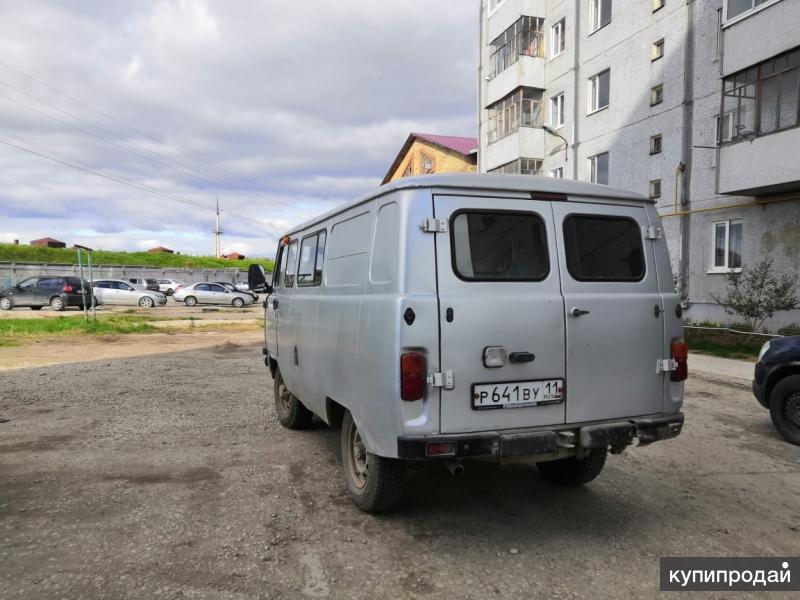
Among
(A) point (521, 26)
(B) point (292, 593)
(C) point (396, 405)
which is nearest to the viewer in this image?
(B) point (292, 593)

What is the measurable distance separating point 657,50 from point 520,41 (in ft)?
26.2

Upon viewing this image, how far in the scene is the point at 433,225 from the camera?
3.30 metres

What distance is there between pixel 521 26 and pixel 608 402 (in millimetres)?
24929

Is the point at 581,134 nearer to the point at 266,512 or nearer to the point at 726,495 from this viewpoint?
the point at 726,495

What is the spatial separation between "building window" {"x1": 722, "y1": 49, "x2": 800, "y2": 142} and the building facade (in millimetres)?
20337

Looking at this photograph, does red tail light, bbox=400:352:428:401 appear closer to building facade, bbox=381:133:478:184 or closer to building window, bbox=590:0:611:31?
building window, bbox=590:0:611:31

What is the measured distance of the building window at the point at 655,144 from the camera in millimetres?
18263

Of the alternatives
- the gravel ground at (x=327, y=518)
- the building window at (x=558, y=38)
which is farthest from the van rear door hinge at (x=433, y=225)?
the building window at (x=558, y=38)

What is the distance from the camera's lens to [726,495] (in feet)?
14.2

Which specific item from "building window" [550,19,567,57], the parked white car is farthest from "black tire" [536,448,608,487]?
the parked white car

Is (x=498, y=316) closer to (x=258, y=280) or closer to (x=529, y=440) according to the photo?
(x=529, y=440)

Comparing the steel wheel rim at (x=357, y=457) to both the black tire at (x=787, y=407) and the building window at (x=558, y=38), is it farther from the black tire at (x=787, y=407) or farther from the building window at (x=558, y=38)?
the building window at (x=558, y=38)

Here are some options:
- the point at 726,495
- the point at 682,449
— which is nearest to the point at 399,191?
the point at 726,495

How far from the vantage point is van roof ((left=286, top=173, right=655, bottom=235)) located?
132 inches
